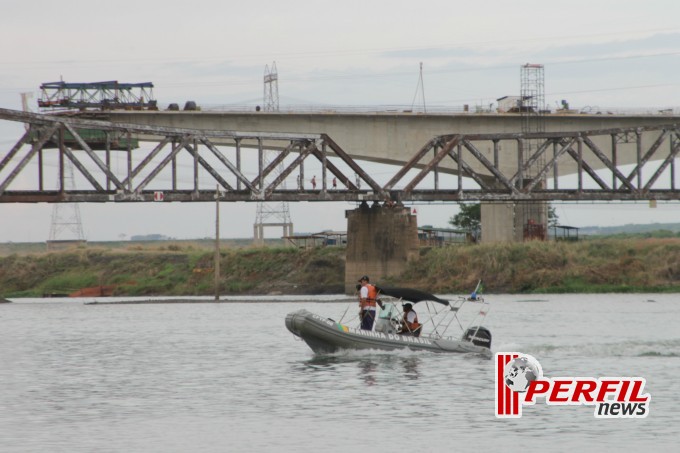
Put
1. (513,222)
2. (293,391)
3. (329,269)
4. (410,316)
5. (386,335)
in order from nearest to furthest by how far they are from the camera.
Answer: (293,391)
(386,335)
(410,316)
(329,269)
(513,222)

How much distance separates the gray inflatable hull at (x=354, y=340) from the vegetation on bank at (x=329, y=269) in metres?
51.3

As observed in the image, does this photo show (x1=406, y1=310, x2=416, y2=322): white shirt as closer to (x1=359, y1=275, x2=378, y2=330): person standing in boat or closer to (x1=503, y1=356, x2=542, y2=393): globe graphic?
(x1=359, y1=275, x2=378, y2=330): person standing in boat

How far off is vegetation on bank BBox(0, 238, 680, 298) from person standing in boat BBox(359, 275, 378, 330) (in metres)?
51.2

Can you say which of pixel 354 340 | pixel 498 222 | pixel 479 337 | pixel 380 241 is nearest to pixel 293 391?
pixel 354 340

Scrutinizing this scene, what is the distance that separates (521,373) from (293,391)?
6474 millimetres

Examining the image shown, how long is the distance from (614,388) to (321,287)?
7167 cm

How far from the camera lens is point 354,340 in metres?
41.6

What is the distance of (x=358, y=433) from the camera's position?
27.3m

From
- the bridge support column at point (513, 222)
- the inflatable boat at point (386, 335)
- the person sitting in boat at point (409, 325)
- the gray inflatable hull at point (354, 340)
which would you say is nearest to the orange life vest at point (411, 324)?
the person sitting in boat at point (409, 325)

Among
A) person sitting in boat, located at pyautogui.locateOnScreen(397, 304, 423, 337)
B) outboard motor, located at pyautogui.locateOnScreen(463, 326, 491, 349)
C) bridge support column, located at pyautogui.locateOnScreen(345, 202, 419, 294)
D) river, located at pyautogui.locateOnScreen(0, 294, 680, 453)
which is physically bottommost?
river, located at pyautogui.locateOnScreen(0, 294, 680, 453)

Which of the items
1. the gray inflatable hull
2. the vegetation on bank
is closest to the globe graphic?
the gray inflatable hull

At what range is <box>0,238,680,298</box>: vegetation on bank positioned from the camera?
9656cm

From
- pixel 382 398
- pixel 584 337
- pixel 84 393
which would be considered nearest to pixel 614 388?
pixel 382 398

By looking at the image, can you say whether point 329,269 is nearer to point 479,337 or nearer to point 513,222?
point 513,222
